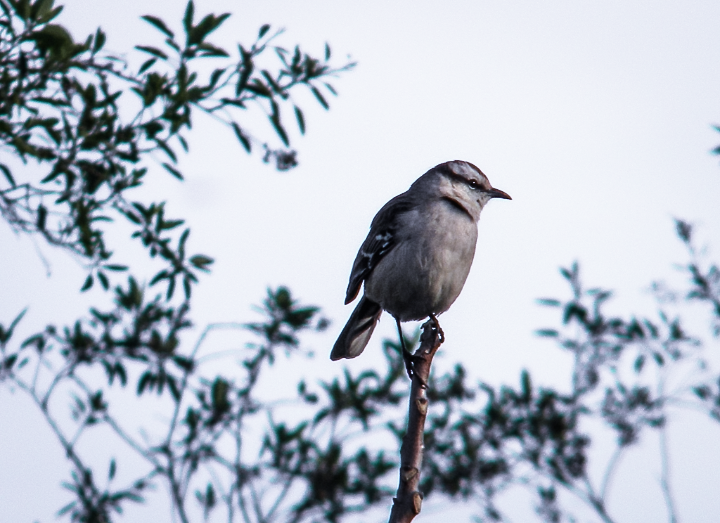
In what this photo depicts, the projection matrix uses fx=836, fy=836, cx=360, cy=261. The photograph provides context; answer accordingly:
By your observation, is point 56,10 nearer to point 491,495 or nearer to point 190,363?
point 190,363

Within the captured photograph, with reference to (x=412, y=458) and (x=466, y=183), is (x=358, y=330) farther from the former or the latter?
(x=412, y=458)

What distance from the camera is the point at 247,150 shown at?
5.85m

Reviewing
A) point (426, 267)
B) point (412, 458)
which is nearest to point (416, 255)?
point (426, 267)

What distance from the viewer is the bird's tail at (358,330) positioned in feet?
19.6

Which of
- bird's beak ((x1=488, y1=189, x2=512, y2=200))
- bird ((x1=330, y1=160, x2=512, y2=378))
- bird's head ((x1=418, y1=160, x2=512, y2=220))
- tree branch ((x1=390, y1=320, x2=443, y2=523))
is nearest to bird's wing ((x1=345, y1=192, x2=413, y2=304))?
bird ((x1=330, y1=160, x2=512, y2=378))

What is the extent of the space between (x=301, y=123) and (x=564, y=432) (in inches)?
187

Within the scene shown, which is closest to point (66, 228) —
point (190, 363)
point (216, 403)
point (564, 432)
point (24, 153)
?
point (24, 153)

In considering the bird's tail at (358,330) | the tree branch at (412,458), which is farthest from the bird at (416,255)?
the tree branch at (412,458)

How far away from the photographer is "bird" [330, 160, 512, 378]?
5.57m

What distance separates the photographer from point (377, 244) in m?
6.02

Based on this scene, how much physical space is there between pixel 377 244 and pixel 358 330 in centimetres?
64

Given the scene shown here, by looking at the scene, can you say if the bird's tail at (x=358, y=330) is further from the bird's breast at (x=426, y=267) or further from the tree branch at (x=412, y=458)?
the tree branch at (x=412, y=458)

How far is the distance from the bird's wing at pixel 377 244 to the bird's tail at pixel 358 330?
0.12 metres

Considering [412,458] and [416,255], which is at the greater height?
[416,255]
